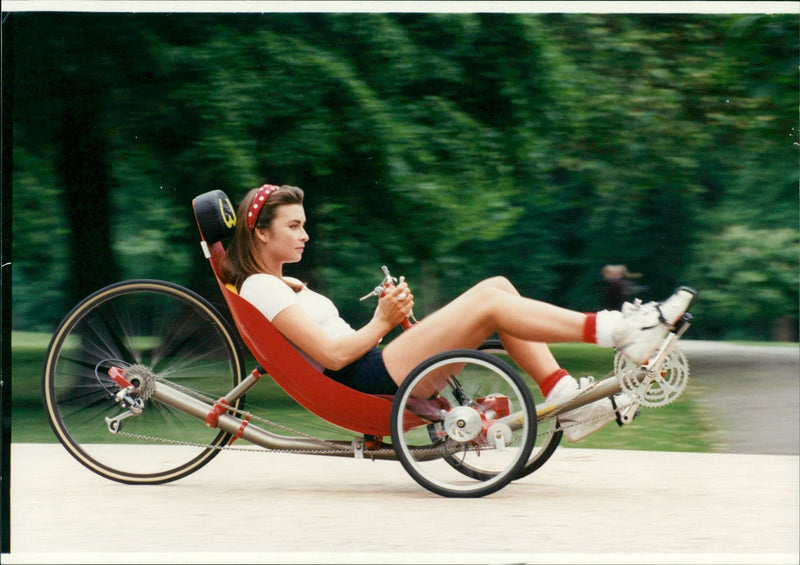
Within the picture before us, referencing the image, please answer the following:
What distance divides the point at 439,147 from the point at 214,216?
3.84 ft

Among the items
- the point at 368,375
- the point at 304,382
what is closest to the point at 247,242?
the point at 304,382

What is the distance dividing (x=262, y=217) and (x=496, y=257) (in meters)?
1.16

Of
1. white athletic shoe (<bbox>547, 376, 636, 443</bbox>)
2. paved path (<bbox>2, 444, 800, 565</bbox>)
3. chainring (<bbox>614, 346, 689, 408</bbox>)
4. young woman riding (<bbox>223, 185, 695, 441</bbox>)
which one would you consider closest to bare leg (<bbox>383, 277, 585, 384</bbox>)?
young woman riding (<bbox>223, 185, 695, 441</bbox>)

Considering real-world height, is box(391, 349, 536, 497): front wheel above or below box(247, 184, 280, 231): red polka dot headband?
below

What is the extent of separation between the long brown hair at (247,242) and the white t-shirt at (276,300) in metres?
0.06

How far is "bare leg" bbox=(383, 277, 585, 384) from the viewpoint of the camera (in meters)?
4.84

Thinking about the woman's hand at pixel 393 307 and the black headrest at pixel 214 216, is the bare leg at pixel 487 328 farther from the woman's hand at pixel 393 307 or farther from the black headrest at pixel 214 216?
the black headrest at pixel 214 216

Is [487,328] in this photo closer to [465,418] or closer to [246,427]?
[465,418]

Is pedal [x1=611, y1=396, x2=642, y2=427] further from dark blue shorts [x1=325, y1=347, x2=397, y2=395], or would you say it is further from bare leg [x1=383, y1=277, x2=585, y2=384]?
dark blue shorts [x1=325, y1=347, x2=397, y2=395]

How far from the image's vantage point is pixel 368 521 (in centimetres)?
464

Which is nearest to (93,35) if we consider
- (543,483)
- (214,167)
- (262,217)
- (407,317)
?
(214,167)

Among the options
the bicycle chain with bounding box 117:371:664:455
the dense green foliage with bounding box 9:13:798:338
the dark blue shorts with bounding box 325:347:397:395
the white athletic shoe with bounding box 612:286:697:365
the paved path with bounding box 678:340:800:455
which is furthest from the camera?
the paved path with bounding box 678:340:800:455

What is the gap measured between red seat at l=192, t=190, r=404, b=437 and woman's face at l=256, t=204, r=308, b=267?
0.27 m

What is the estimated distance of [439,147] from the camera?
18.1 ft
